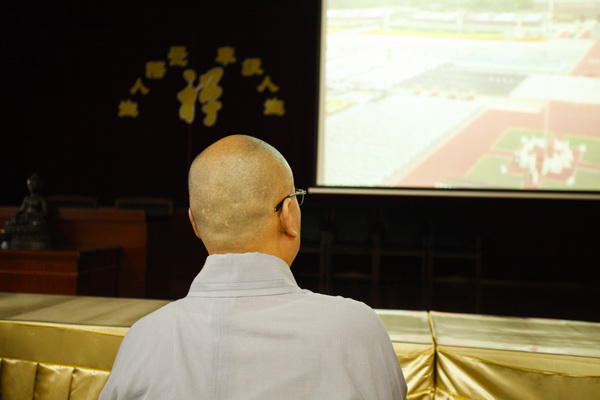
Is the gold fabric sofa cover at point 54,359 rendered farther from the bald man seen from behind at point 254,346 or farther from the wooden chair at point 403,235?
the wooden chair at point 403,235

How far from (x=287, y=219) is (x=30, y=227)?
2.54m

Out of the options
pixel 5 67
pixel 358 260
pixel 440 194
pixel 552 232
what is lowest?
pixel 358 260

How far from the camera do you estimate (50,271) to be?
268 cm

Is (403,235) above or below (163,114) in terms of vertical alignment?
below

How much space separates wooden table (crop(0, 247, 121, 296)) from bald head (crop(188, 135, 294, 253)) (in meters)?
2.15

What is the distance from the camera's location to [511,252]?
5156mm

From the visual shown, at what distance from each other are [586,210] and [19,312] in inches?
195

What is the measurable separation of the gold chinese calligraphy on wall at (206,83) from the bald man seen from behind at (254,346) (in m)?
4.95

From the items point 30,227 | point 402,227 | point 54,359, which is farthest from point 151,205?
point 54,359

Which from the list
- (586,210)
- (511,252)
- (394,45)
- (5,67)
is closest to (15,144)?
(5,67)

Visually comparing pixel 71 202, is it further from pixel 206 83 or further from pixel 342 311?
pixel 342 311

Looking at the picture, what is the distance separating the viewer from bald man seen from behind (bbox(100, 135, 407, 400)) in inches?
25.0

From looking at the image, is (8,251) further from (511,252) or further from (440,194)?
(511,252)

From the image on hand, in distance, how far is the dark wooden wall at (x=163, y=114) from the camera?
Answer: 5113 millimetres
